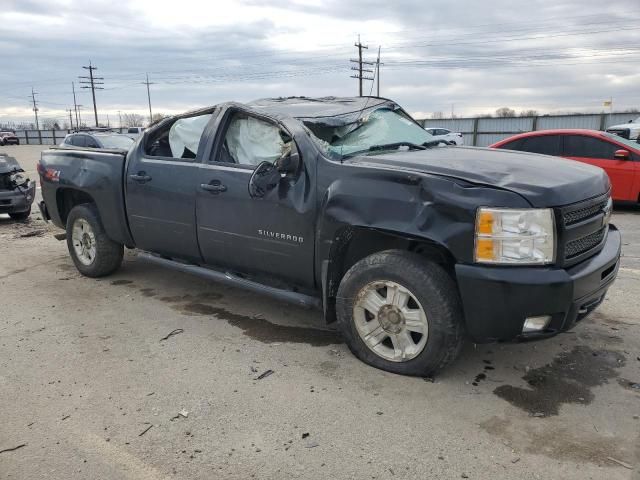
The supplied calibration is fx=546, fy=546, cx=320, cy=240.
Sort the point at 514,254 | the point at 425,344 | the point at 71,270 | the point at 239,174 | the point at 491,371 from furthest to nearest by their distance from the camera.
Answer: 1. the point at 71,270
2. the point at 239,174
3. the point at 491,371
4. the point at 425,344
5. the point at 514,254

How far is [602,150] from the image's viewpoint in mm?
9305

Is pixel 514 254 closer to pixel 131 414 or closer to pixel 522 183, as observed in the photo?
pixel 522 183

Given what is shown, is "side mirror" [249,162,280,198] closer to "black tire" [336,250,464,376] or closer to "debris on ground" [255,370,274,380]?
"black tire" [336,250,464,376]

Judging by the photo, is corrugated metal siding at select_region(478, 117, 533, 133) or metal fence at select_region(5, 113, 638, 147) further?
corrugated metal siding at select_region(478, 117, 533, 133)

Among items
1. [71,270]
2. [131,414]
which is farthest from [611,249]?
[71,270]

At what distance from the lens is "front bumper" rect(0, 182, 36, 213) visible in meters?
9.24

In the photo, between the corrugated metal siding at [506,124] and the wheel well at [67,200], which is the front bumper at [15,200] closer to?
the wheel well at [67,200]

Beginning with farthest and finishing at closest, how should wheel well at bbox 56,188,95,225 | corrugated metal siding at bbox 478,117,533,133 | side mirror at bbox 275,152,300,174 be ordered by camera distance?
1. corrugated metal siding at bbox 478,117,533,133
2. wheel well at bbox 56,188,95,225
3. side mirror at bbox 275,152,300,174

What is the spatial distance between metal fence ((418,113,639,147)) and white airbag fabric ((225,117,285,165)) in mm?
26870

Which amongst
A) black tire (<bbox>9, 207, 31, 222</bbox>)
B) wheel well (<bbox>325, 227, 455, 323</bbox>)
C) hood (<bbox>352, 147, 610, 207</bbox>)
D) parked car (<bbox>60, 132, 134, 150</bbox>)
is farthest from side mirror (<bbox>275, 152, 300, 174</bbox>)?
parked car (<bbox>60, 132, 134, 150</bbox>)

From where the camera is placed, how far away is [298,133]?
3.85 metres

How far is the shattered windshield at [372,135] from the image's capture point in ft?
12.8

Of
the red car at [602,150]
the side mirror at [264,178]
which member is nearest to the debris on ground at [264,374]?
the side mirror at [264,178]

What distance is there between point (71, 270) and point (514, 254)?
16.9ft
